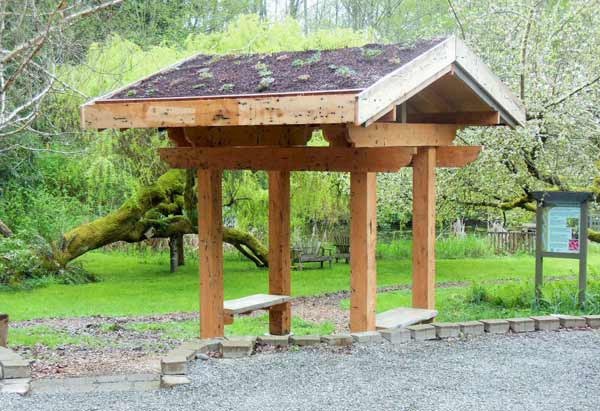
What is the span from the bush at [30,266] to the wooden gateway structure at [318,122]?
27.6 feet

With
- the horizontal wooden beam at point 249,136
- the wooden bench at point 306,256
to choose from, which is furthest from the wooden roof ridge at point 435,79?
the wooden bench at point 306,256

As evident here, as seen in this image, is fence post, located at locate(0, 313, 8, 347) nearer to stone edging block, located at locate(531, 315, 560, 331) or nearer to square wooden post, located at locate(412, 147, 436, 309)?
square wooden post, located at locate(412, 147, 436, 309)

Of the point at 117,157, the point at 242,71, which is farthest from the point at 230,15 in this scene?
the point at 242,71

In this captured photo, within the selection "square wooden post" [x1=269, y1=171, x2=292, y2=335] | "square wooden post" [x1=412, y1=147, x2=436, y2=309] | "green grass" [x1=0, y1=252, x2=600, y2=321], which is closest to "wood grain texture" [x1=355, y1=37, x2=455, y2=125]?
"square wooden post" [x1=412, y1=147, x2=436, y2=309]

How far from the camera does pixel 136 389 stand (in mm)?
6133

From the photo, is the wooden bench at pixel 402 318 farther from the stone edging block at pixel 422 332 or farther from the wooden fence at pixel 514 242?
the wooden fence at pixel 514 242

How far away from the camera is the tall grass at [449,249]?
73.6ft

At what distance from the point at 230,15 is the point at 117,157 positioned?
46.4 feet

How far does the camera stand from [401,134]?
764cm

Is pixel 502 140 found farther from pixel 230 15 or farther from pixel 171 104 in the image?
pixel 230 15

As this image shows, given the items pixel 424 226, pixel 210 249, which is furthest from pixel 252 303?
pixel 424 226

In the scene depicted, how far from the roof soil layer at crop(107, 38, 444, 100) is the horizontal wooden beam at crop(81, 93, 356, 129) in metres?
0.14

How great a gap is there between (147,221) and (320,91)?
11.3m

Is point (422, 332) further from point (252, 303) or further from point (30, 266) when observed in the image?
point (30, 266)
